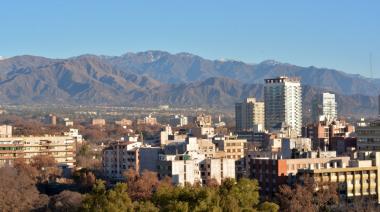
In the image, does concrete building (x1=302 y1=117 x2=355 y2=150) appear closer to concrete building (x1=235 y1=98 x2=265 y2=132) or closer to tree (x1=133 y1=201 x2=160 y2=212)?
concrete building (x1=235 y1=98 x2=265 y2=132)

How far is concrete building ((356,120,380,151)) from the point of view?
149ft

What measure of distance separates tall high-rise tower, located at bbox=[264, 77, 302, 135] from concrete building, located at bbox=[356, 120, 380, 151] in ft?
158

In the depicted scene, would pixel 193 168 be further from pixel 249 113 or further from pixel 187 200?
pixel 249 113

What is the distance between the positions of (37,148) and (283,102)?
156 feet

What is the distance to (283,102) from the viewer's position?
96.2m

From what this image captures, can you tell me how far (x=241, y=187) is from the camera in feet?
88.7

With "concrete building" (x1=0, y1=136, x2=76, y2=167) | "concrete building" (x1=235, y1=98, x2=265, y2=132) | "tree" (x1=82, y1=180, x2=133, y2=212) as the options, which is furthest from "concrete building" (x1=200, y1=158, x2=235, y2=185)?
"concrete building" (x1=235, y1=98, x2=265, y2=132)

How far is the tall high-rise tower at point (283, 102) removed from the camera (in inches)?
3787

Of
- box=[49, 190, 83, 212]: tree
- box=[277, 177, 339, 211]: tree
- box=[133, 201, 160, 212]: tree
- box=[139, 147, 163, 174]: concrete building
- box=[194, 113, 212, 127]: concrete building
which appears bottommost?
box=[49, 190, 83, 212]: tree

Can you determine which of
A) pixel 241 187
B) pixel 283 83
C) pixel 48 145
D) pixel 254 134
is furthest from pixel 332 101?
pixel 241 187

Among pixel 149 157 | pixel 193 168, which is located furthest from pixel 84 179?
pixel 193 168

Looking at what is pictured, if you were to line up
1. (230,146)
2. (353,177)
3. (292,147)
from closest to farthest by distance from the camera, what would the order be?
(353,177)
(292,147)
(230,146)

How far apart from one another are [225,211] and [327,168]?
1096 centimetres

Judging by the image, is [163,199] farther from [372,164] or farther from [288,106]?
[288,106]
